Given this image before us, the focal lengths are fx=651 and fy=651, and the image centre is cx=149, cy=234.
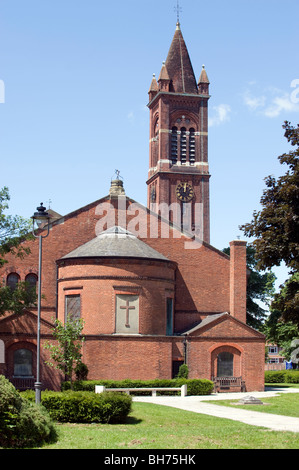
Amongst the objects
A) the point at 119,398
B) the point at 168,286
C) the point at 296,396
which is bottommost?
the point at 296,396

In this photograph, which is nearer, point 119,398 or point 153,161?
point 119,398

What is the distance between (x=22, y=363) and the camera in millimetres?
37375

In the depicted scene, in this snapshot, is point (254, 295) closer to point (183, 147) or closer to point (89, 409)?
point (183, 147)

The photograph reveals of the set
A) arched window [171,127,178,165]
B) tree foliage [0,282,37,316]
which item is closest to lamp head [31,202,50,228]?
tree foliage [0,282,37,316]

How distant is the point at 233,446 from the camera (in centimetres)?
1560

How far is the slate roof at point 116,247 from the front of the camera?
132 ft

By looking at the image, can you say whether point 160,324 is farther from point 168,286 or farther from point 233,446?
point 233,446

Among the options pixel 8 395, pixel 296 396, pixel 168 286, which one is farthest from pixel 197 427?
pixel 168 286

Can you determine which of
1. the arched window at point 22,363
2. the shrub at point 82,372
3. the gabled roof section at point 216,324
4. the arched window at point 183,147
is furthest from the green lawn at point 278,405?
the arched window at point 183,147

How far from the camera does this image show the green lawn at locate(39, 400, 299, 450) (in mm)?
15633

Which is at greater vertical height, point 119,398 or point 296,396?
point 119,398

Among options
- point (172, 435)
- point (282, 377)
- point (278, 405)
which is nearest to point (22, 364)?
point (278, 405)

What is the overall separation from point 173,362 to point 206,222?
31.6m

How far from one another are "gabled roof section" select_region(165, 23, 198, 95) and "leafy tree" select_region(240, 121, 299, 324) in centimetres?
5005
